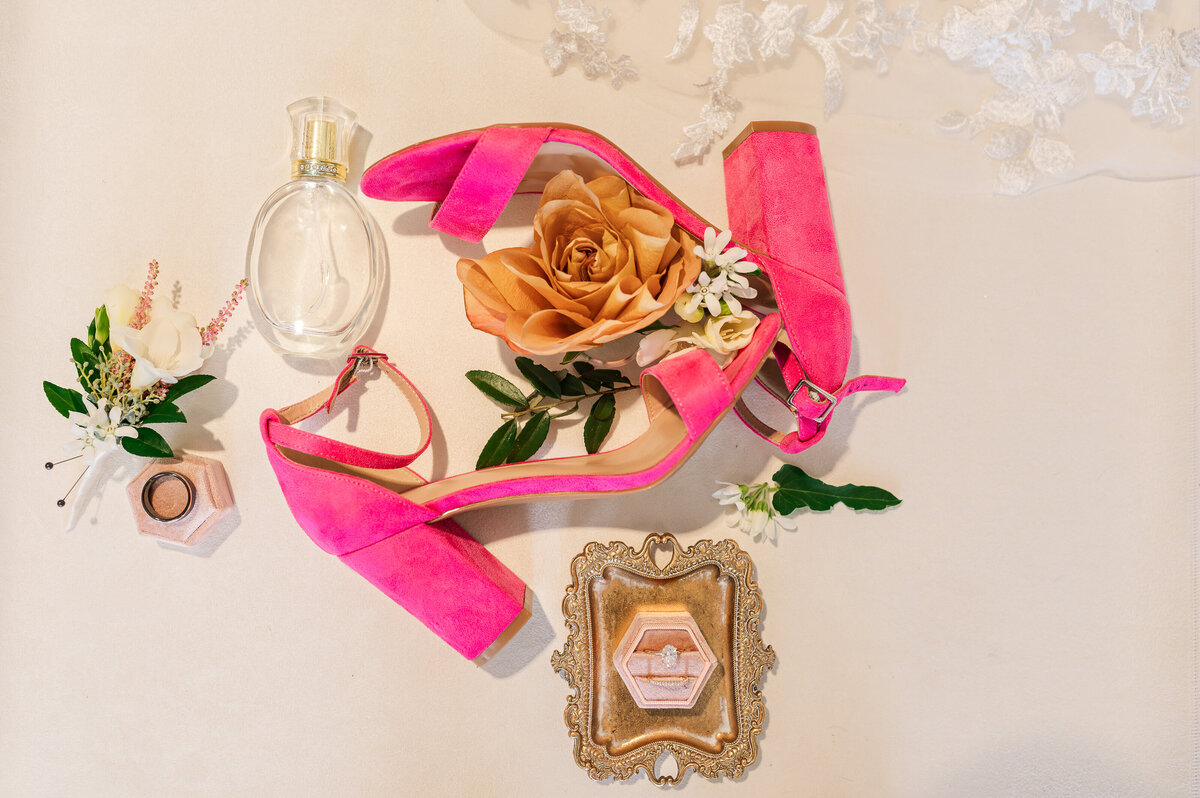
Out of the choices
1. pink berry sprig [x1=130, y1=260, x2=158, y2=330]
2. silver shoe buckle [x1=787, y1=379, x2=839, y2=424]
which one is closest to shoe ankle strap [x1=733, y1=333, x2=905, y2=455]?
silver shoe buckle [x1=787, y1=379, x2=839, y2=424]

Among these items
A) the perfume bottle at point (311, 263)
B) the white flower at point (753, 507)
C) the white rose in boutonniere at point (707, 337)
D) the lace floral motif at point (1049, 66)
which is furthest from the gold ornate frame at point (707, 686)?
the lace floral motif at point (1049, 66)

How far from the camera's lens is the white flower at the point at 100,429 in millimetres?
964

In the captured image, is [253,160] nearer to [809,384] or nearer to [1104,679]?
[809,384]

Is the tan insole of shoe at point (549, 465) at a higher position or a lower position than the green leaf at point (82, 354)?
lower

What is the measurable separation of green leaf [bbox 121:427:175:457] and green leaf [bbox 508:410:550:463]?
49 centimetres

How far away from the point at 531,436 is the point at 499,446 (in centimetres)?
5

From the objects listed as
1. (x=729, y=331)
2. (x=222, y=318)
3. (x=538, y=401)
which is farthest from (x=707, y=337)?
(x=222, y=318)

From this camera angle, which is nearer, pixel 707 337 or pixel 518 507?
pixel 707 337

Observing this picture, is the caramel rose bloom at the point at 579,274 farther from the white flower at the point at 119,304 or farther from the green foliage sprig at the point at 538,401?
the white flower at the point at 119,304

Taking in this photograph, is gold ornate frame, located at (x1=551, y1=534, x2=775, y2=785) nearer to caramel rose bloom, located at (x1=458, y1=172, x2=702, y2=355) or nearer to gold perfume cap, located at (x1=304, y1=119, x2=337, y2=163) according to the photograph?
→ caramel rose bloom, located at (x1=458, y1=172, x2=702, y2=355)

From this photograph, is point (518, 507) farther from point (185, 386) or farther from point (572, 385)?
point (185, 386)

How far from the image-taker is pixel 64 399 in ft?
3.24

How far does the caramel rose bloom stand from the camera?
0.85 metres

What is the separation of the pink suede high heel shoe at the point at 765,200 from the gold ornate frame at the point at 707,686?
0.22 meters
